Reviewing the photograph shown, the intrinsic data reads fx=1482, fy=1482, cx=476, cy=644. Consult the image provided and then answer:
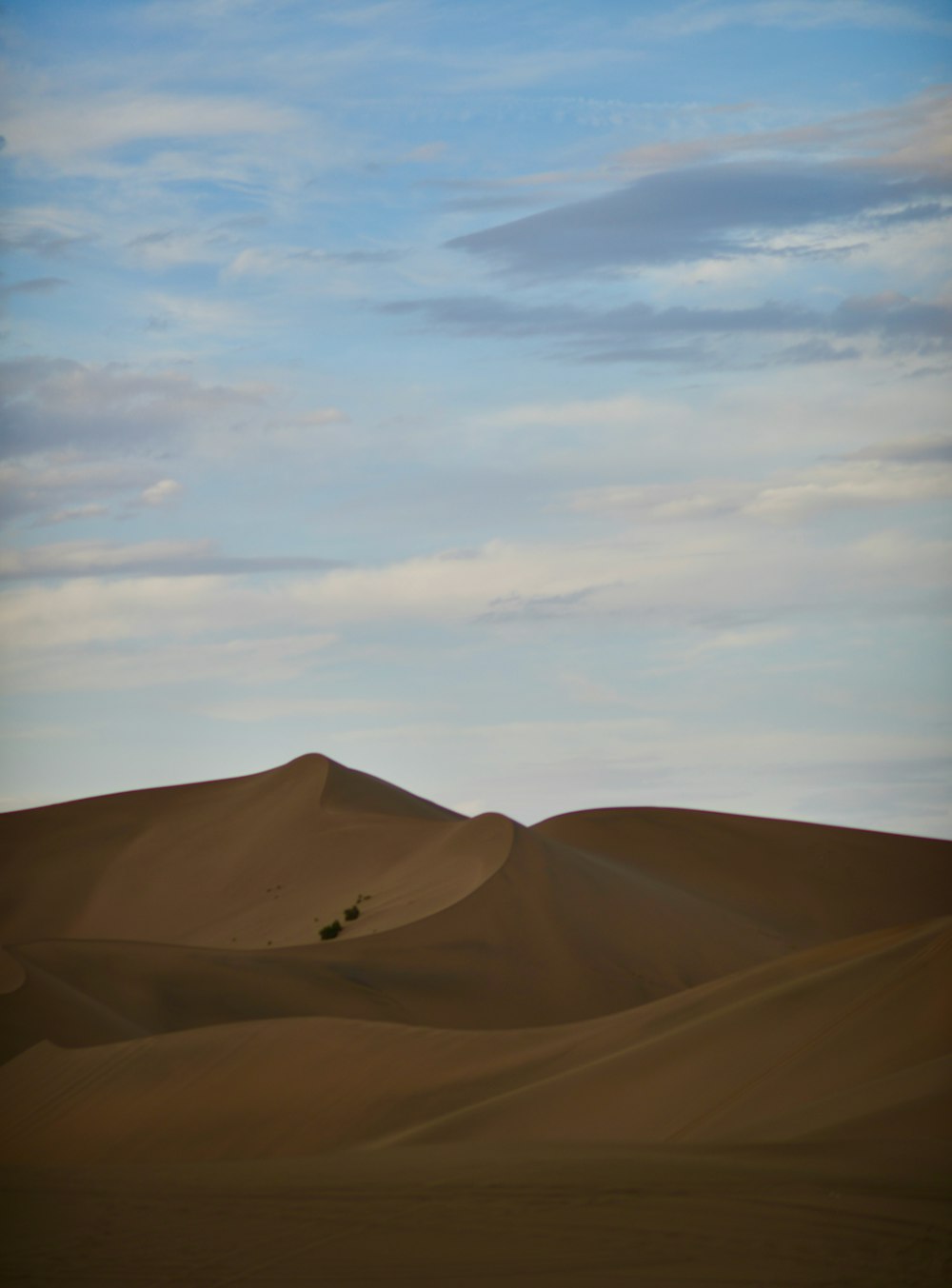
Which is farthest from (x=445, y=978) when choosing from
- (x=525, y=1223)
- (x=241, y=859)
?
(x=525, y=1223)

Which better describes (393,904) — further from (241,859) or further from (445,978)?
(241,859)

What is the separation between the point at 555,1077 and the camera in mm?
16328

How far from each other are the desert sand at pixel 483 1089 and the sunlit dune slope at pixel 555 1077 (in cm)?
5

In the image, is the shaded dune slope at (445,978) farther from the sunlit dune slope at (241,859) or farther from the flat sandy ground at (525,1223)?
the flat sandy ground at (525,1223)

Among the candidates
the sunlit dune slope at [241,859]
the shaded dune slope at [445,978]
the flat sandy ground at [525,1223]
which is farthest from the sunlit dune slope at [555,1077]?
the sunlit dune slope at [241,859]

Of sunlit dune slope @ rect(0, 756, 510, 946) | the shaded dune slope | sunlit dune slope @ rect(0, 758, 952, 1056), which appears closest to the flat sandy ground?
the shaded dune slope

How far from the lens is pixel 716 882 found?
1741 inches

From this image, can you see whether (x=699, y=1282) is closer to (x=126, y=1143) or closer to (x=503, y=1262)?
(x=503, y=1262)

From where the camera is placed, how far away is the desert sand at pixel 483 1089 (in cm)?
922

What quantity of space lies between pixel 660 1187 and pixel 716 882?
34653 mm

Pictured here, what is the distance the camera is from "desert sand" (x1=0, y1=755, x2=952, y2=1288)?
30.2ft

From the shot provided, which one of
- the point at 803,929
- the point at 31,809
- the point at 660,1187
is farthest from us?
the point at 31,809

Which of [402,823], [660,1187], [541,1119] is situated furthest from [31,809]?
[660,1187]

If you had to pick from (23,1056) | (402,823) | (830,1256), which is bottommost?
(830,1256)
